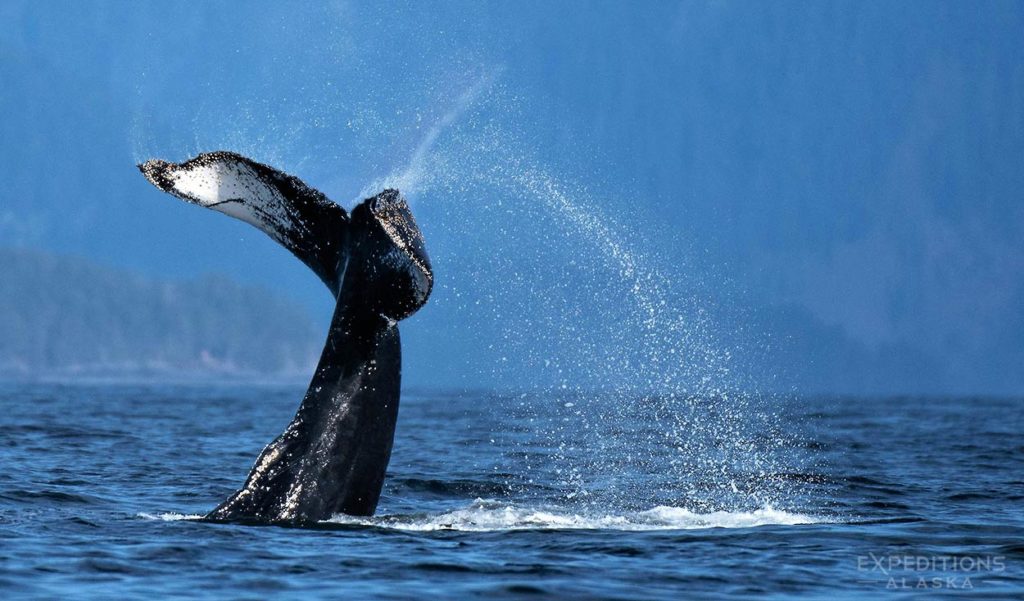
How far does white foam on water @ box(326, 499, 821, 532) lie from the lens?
1191cm

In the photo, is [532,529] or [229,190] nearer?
[229,190]

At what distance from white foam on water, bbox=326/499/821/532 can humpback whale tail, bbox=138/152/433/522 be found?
1.68 ft

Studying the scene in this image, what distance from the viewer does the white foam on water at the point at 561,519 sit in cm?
1191

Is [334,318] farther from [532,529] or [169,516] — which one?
[169,516]

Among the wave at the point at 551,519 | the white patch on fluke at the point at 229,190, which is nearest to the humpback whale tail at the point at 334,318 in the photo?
the white patch on fluke at the point at 229,190

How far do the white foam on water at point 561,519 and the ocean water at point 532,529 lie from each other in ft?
0.11

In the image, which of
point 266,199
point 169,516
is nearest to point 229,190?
point 266,199

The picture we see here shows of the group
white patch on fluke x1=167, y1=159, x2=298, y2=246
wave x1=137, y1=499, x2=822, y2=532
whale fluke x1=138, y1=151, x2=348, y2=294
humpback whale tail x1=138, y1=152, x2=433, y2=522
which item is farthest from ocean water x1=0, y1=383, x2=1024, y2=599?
white patch on fluke x1=167, y1=159, x2=298, y2=246

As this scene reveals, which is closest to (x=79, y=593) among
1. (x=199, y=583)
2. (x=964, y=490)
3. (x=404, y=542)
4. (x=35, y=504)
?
(x=199, y=583)

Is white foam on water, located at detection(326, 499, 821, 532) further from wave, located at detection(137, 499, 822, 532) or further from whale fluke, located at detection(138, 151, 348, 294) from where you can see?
whale fluke, located at detection(138, 151, 348, 294)

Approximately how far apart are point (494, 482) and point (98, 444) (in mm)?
8290

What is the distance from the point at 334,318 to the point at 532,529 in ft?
7.99

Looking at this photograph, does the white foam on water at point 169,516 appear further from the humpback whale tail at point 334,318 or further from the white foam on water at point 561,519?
the white foam on water at point 561,519

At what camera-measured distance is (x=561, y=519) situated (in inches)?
495
